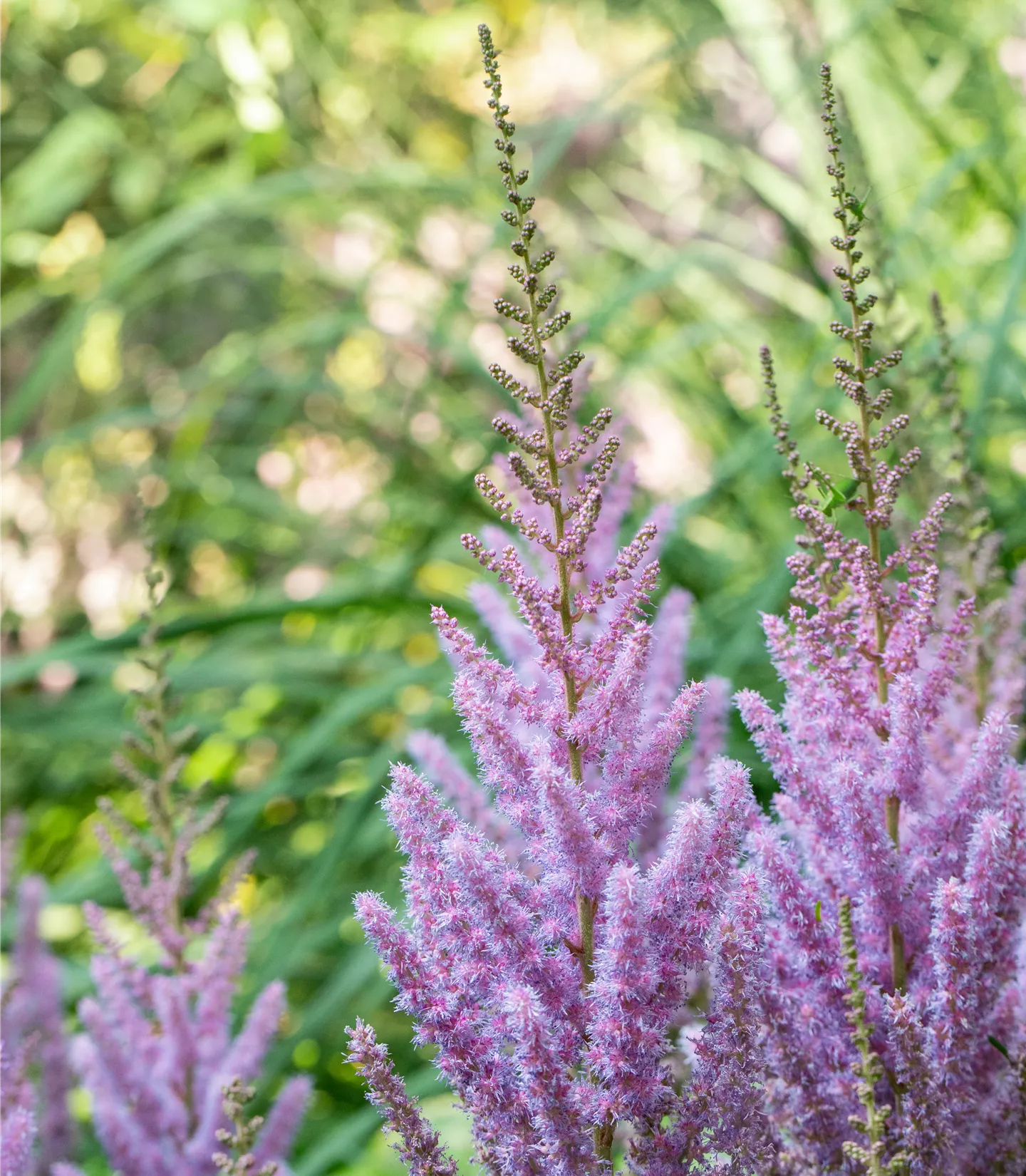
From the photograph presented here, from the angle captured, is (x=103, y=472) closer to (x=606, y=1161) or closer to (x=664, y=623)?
(x=664, y=623)

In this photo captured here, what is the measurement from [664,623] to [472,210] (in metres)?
1.69

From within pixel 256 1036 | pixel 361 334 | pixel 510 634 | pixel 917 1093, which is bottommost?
pixel 917 1093

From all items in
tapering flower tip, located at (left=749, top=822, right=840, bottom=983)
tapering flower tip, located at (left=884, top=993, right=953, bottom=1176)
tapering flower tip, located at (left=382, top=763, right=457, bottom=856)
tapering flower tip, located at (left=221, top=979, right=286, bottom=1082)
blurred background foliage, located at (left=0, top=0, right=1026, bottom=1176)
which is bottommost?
tapering flower tip, located at (left=884, top=993, right=953, bottom=1176)

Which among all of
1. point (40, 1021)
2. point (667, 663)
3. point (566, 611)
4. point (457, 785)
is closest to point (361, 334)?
point (40, 1021)

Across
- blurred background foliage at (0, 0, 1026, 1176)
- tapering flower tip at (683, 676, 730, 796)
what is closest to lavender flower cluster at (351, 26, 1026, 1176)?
tapering flower tip at (683, 676, 730, 796)

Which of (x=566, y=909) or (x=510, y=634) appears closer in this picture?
(x=566, y=909)

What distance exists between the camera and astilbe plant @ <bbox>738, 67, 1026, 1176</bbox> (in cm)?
60

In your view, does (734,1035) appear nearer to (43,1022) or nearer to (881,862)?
(881,862)

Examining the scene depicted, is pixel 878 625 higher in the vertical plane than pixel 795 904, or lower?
higher

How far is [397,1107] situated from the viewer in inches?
23.0

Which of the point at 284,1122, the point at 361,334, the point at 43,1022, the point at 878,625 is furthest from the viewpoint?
the point at 361,334

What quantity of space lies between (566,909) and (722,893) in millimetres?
73

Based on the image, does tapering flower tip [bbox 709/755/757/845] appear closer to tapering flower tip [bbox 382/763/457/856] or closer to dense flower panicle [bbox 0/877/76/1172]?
tapering flower tip [bbox 382/763/457/856]

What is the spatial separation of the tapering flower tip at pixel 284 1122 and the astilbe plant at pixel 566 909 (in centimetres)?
27
